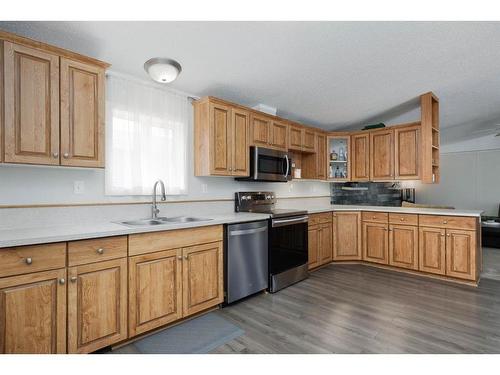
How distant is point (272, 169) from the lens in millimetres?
3498

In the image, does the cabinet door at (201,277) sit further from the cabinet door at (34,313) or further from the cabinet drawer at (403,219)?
the cabinet drawer at (403,219)

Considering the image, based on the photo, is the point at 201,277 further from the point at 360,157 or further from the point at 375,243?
the point at 360,157

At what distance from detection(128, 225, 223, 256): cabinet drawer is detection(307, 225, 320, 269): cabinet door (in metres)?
1.57

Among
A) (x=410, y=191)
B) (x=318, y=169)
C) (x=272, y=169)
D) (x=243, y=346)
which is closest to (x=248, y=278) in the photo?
(x=243, y=346)

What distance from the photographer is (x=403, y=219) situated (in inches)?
148

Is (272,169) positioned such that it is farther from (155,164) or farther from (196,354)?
(196,354)

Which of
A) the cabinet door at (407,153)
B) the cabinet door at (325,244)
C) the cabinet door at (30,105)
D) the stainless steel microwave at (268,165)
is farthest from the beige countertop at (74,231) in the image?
the cabinet door at (407,153)

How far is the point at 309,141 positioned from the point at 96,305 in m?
3.45

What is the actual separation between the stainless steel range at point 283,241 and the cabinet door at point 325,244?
51 centimetres

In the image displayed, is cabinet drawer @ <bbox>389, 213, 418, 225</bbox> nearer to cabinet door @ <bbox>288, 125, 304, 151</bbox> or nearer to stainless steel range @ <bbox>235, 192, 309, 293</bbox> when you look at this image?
stainless steel range @ <bbox>235, 192, 309, 293</bbox>

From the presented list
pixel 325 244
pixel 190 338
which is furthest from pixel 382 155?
pixel 190 338

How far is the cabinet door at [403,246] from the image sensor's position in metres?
3.65

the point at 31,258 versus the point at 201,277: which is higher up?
the point at 31,258

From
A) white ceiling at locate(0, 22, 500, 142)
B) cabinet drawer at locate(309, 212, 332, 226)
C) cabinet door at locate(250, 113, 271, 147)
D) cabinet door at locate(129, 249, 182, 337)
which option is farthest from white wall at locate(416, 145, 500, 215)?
cabinet door at locate(129, 249, 182, 337)
